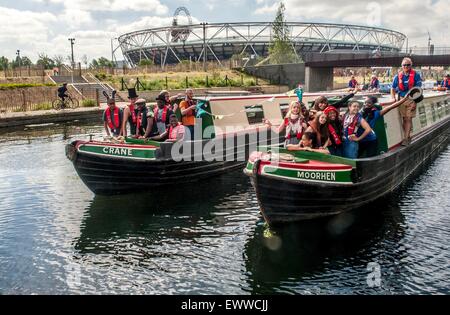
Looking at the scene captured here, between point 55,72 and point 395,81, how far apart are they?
171 ft

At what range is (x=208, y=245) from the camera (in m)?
9.45

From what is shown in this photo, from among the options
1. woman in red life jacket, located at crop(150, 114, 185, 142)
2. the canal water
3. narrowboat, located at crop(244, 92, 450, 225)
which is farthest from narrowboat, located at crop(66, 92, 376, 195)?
narrowboat, located at crop(244, 92, 450, 225)

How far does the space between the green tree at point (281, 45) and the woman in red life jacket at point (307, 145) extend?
65.6 metres

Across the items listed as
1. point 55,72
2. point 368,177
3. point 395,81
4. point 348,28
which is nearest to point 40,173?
point 368,177

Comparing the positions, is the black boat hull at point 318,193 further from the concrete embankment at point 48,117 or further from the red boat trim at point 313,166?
the concrete embankment at point 48,117

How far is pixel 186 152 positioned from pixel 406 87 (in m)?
6.92

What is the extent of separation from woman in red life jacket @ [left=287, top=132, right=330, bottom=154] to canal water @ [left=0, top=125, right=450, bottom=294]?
1683 mm

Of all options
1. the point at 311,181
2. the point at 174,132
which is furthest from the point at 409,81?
the point at 174,132

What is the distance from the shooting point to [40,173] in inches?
634

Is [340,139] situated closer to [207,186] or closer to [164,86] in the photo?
[207,186]

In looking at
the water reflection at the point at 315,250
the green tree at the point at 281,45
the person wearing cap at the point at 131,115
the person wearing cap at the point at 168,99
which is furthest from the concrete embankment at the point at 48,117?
the green tree at the point at 281,45

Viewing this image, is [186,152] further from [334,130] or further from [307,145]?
[334,130]

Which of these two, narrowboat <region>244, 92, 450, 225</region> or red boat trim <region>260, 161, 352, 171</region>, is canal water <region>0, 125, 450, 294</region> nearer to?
narrowboat <region>244, 92, 450, 225</region>

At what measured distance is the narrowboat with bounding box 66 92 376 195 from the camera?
12.3m
